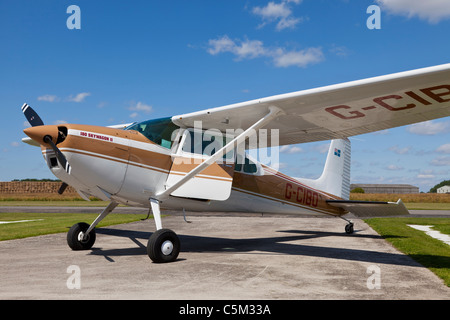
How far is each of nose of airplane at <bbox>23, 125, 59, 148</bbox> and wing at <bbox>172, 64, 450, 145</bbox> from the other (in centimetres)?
228

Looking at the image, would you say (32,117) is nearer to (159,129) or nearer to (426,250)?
(159,129)

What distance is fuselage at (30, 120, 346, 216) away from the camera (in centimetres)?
645

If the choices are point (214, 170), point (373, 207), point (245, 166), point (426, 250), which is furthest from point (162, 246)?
point (373, 207)

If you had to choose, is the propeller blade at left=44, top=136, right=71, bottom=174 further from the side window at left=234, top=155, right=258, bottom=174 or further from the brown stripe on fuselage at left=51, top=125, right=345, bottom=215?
the side window at left=234, top=155, right=258, bottom=174

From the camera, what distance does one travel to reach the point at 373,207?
392 inches

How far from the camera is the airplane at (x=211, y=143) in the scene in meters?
6.32

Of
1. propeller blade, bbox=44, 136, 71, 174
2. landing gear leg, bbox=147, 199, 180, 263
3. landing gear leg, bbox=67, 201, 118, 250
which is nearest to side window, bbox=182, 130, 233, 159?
landing gear leg, bbox=147, 199, 180, 263

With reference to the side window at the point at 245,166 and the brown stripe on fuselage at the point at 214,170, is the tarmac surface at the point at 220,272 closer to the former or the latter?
the brown stripe on fuselage at the point at 214,170

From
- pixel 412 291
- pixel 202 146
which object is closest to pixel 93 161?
pixel 202 146

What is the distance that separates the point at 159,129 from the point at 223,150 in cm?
150

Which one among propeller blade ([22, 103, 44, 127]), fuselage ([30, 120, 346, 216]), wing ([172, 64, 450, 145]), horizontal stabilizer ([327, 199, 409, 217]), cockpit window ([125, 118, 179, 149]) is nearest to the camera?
wing ([172, 64, 450, 145])
